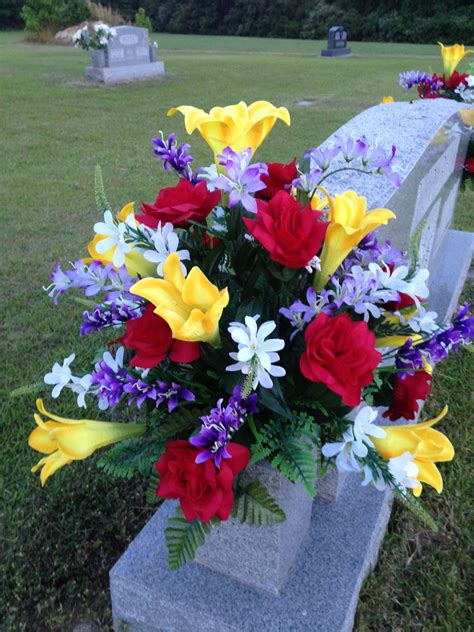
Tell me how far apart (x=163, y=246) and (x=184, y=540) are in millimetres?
630

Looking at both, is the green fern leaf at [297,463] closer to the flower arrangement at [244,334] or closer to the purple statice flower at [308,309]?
the flower arrangement at [244,334]

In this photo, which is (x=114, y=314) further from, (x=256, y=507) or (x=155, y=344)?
(x=256, y=507)

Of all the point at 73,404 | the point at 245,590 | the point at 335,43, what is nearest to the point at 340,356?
the point at 245,590

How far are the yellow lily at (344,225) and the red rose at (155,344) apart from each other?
36 centimetres

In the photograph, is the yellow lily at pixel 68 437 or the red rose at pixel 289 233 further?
the yellow lily at pixel 68 437

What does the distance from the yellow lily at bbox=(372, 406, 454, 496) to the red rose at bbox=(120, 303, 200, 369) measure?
500 mm

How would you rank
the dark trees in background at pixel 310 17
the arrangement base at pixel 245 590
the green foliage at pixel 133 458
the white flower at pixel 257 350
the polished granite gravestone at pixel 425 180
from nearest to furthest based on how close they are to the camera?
1. the white flower at pixel 257 350
2. the green foliage at pixel 133 458
3. the arrangement base at pixel 245 590
4. the polished granite gravestone at pixel 425 180
5. the dark trees in background at pixel 310 17

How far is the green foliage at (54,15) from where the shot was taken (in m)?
24.0

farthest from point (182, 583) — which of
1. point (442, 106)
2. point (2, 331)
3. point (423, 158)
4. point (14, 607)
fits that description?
point (442, 106)

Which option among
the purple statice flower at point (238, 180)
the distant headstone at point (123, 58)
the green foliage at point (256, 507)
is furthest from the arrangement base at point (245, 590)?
the distant headstone at point (123, 58)

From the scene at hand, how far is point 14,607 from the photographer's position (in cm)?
192

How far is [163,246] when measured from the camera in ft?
3.84

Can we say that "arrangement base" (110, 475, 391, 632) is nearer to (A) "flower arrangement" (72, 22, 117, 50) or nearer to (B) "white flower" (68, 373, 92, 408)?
(B) "white flower" (68, 373, 92, 408)

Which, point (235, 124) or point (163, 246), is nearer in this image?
point (163, 246)
